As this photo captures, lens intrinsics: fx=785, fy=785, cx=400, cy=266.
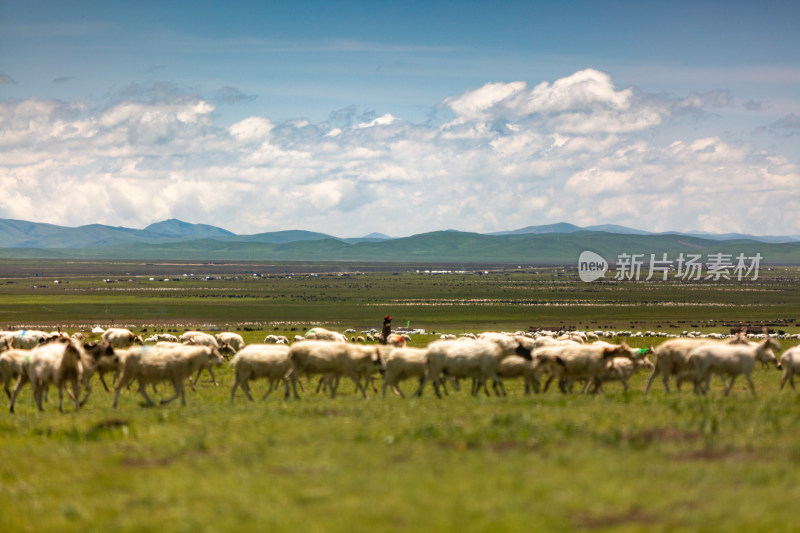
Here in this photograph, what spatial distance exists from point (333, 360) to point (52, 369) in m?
7.93

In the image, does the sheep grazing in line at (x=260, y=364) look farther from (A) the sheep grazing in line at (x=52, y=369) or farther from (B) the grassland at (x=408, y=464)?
(A) the sheep grazing in line at (x=52, y=369)

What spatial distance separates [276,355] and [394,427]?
318 inches

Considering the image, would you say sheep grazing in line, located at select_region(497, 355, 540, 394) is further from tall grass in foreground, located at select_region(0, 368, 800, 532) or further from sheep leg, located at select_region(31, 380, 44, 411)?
sheep leg, located at select_region(31, 380, 44, 411)

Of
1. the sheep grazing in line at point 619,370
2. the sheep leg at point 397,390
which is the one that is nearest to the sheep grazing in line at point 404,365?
the sheep leg at point 397,390

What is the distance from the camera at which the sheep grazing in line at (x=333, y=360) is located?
24.0 meters

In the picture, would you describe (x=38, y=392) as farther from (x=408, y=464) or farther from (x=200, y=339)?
(x=200, y=339)

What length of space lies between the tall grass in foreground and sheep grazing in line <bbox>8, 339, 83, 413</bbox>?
1720 mm

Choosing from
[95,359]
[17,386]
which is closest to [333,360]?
[95,359]

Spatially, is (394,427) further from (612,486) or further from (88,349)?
(88,349)

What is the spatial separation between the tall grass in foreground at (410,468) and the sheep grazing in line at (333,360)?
4.08 meters

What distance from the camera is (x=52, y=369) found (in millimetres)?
21406

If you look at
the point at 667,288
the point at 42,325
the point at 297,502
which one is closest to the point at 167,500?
the point at 297,502

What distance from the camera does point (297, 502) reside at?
39.1 feet

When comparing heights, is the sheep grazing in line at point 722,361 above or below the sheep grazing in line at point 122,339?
above
